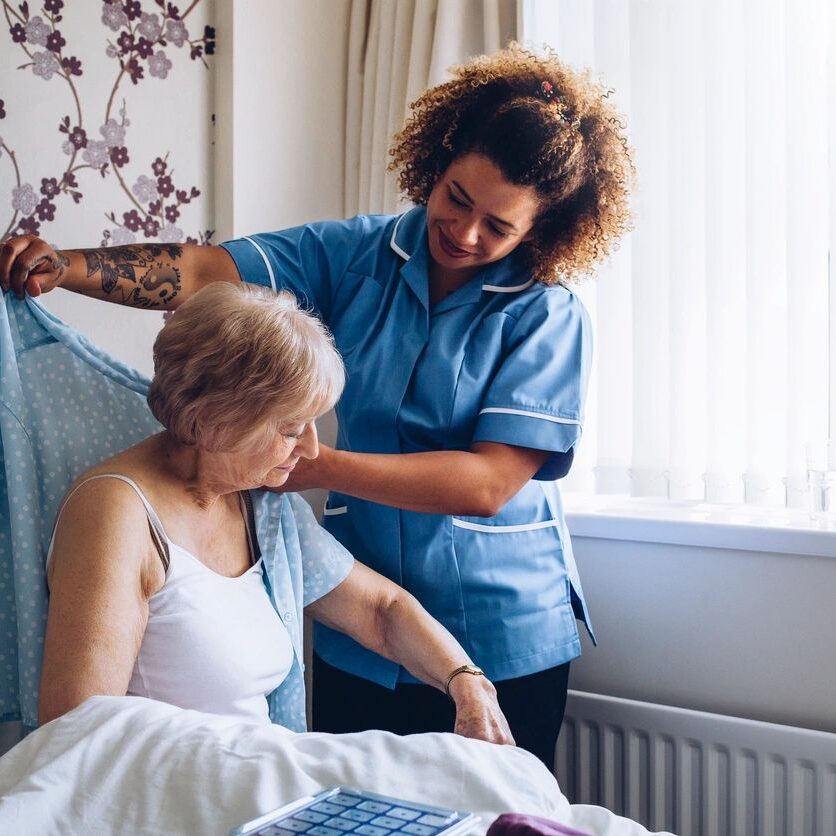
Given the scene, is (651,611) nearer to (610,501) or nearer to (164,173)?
(610,501)

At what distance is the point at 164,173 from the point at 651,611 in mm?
1362

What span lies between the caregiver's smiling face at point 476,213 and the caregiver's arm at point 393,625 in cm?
54

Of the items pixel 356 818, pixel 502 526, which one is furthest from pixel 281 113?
pixel 356 818

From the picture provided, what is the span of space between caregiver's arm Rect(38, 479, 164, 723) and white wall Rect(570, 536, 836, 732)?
3.66 feet

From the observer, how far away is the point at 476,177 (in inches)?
63.0

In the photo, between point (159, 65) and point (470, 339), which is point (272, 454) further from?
point (159, 65)

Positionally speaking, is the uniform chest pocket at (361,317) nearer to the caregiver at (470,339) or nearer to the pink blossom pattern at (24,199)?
the caregiver at (470,339)

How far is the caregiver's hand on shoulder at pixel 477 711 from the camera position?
1.41 m

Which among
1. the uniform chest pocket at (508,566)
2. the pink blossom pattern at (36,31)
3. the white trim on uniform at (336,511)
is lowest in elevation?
the uniform chest pocket at (508,566)

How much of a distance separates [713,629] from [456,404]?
75 centimetres

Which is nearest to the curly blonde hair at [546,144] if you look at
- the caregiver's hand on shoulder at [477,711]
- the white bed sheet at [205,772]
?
the caregiver's hand on shoulder at [477,711]

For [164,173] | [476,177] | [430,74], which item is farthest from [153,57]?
[476,177]

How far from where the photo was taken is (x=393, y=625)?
1606 millimetres

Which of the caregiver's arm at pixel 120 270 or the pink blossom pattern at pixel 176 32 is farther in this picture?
the pink blossom pattern at pixel 176 32
